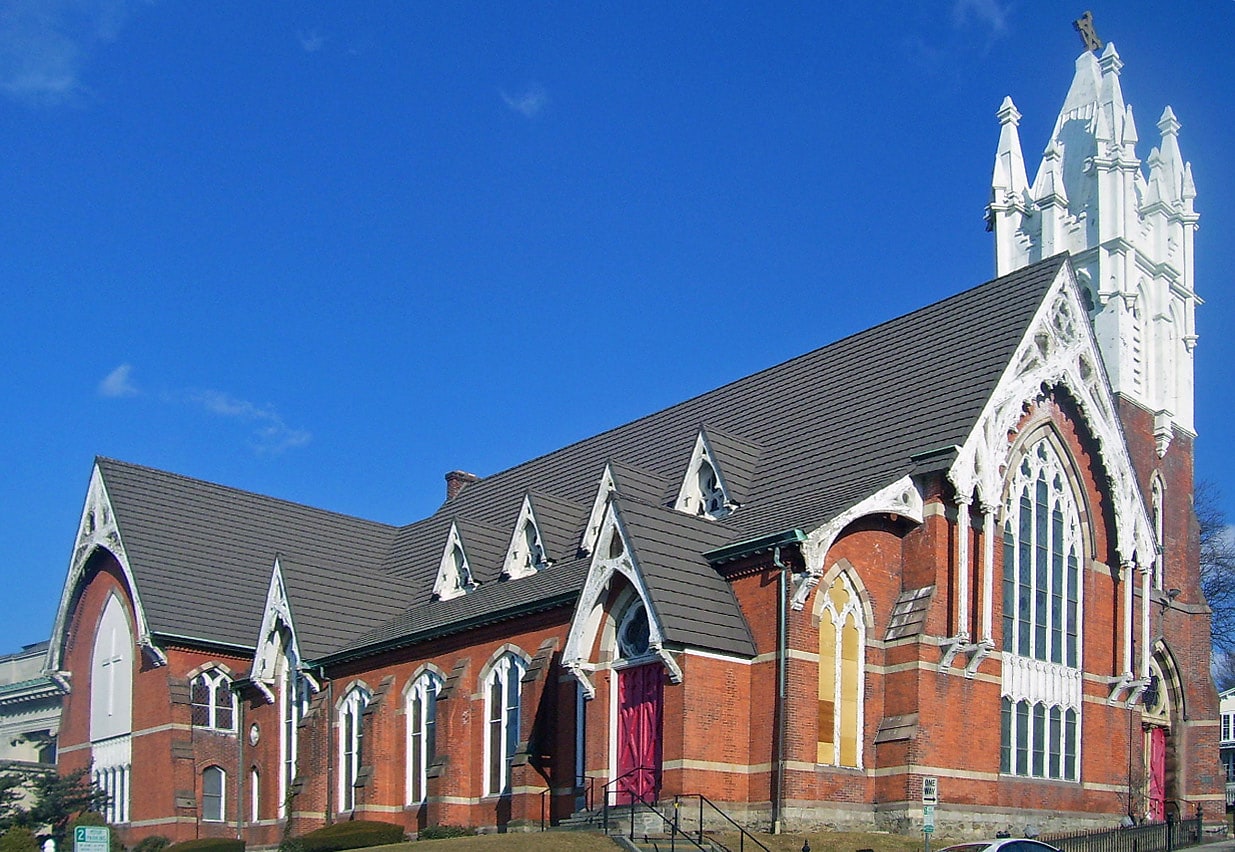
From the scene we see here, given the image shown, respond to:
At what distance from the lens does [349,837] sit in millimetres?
33562

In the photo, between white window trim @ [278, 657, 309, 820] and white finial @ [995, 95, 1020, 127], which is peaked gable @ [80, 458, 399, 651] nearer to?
white window trim @ [278, 657, 309, 820]

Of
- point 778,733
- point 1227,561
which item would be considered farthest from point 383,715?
point 1227,561

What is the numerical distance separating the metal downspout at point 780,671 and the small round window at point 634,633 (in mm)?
2584

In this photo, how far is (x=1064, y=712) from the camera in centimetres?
3266

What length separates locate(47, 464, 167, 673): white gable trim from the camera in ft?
146

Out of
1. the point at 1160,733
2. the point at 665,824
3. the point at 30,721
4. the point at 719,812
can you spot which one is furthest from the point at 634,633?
the point at 30,721

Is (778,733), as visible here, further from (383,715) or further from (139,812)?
(139,812)

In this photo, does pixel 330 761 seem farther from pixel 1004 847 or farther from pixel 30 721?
pixel 1004 847

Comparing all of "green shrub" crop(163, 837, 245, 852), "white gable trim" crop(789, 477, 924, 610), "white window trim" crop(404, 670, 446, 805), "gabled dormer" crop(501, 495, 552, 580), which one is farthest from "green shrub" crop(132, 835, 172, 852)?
"white gable trim" crop(789, 477, 924, 610)

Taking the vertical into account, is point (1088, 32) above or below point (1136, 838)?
above

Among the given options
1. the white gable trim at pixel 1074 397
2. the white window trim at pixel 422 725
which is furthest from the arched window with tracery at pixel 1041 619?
the white window trim at pixel 422 725

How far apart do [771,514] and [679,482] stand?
5212mm

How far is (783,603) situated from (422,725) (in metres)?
13.0

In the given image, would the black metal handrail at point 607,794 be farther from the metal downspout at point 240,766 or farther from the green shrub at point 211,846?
the metal downspout at point 240,766
